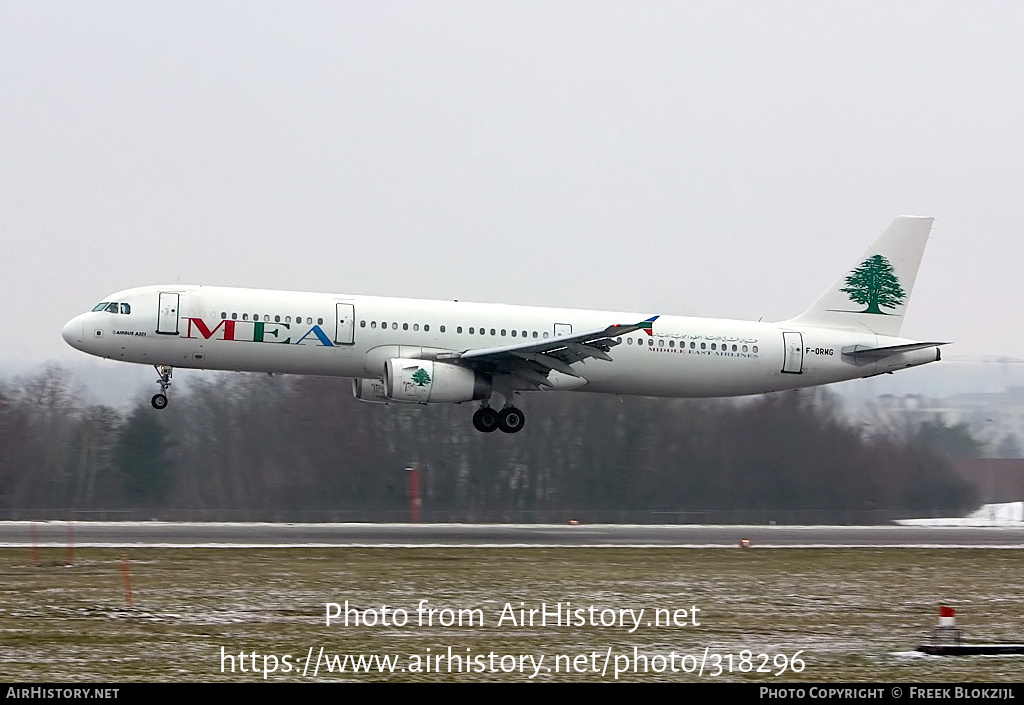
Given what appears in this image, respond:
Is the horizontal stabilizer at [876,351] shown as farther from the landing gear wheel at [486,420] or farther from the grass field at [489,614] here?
the grass field at [489,614]

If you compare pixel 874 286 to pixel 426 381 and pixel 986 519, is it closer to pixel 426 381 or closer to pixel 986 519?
pixel 986 519

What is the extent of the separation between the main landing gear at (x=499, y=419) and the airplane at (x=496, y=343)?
0.03 meters

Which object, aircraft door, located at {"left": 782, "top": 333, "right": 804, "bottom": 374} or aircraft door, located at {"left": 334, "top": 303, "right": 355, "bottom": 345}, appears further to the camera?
aircraft door, located at {"left": 782, "top": 333, "right": 804, "bottom": 374}

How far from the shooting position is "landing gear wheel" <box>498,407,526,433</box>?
39125 millimetres

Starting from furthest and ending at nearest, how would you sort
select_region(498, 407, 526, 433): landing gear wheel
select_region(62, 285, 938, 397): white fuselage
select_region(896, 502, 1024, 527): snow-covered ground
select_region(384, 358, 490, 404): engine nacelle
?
select_region(896, 502, 1024, 527): snow-covered ground < select_region(498, 407, 526, 433): landing gear wheel < select_region(384, 358, 490, 404): engine nacelle < select_region(62, 285, 938, 397): white fuselage

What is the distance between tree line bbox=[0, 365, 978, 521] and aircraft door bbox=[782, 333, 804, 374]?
37.4 ft

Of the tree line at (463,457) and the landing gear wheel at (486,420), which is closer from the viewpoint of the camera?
the landing gear wheel at (486,420)

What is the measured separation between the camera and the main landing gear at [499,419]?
128ft

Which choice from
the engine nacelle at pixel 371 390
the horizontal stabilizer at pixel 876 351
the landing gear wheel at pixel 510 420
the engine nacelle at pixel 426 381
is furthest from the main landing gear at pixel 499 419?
the horizontal stabilizer at pixel 876 351

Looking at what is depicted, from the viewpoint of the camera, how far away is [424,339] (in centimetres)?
3734

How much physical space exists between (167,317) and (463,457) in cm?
2171

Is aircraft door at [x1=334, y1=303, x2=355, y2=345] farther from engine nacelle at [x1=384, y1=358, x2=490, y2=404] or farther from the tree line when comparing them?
the tree line

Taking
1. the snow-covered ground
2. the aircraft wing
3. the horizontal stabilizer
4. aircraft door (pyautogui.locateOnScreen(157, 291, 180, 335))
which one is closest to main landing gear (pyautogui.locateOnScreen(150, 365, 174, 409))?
aircraft door (pyautogui.locateOnScreen(157, 291, 180, 335))

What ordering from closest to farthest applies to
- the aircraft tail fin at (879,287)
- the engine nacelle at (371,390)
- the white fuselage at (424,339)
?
the white fuselage at (424,339)
the engine nacelle at (371,390)
the aircraft tail fin at (879,287)
